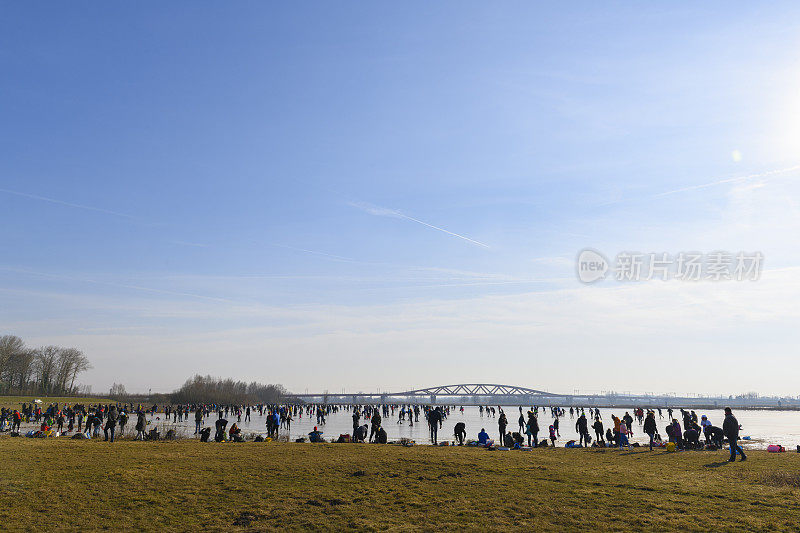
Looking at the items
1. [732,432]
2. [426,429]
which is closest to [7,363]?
[426,429]

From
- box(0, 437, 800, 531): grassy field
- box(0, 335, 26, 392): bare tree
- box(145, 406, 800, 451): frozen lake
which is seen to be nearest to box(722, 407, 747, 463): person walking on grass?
box(0, 437, 800, 531): grassy field

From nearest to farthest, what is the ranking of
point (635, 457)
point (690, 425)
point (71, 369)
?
point (635, 457) < point (690, 425) < point (71, 369)

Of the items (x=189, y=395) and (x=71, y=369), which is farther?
(x=189, y=395)

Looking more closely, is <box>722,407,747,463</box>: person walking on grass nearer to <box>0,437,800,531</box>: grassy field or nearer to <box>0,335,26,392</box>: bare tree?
<box>0,437,800,531</box>: grassy field

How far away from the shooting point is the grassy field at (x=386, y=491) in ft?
40.2

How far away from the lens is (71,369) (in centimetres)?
12062

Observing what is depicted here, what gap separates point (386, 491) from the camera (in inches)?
596

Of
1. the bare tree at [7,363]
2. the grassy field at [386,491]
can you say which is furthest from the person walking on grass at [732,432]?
the bare tree at [7,363]

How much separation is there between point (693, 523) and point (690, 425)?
67.1 feet

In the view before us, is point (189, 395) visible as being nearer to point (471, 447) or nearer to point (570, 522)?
point (471, 447)

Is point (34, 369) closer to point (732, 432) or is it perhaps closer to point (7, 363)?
point (7, 363)

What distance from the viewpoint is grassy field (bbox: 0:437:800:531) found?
1225cm

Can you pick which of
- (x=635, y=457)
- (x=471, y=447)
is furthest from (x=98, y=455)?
(x=635, y=457)

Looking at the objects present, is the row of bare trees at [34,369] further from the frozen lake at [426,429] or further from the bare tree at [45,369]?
the frozen lake at [426,429]
